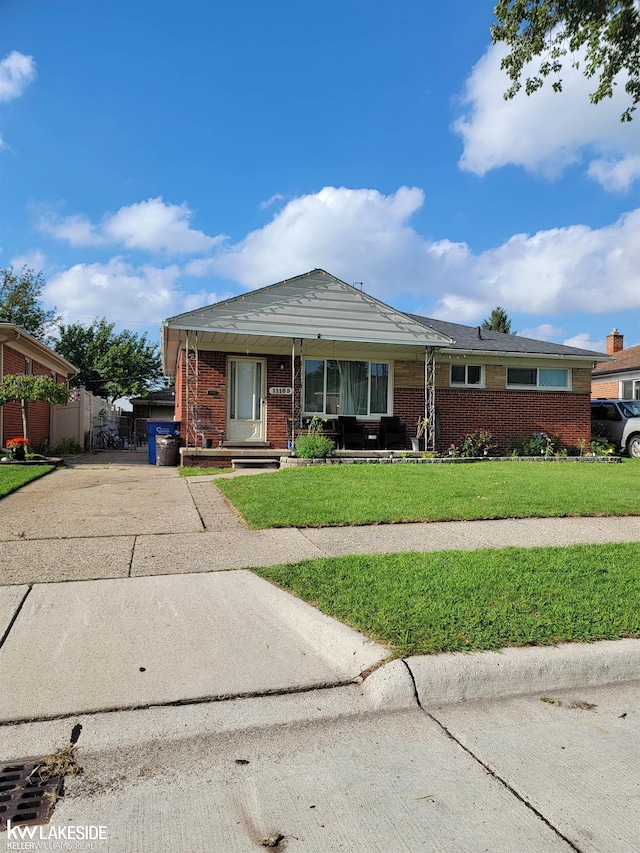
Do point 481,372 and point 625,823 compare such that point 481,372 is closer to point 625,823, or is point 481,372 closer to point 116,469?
point 116,469

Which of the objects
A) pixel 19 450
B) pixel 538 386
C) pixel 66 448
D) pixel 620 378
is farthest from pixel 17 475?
pixel 620 378

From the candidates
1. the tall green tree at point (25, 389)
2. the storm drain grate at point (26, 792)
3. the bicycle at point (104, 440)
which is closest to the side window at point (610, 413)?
the tall green tree at point (25, 389)

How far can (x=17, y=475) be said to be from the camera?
35.6ft

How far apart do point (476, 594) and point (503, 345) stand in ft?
45.3

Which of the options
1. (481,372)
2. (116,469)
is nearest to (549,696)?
(116,469)

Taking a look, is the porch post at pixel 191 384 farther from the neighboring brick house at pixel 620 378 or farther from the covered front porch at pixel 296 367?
the neighboring brick house at pixel 620 378

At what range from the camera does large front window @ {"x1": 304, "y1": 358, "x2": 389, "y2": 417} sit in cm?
1583

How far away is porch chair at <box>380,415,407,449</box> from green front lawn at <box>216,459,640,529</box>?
304cm

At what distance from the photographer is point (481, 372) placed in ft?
54.6

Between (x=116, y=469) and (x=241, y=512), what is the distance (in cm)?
708

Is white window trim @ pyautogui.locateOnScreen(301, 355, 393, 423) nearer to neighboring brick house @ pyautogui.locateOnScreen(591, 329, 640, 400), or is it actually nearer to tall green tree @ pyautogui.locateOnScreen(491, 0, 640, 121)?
tall green tree @ pyautogui.locateOnScreen(491, 0, 640, 121)

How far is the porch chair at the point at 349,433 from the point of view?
1501 cm

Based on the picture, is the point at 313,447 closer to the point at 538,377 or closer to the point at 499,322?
the point at 538,377

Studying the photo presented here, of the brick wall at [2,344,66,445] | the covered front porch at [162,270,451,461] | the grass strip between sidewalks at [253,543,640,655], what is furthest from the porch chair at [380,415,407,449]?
the brick wall at [2,344,66,445]
